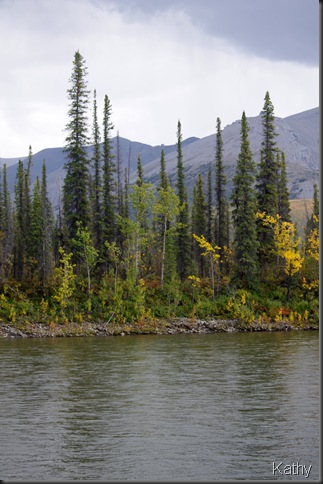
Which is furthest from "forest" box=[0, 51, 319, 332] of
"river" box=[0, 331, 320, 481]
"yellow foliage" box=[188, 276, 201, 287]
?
"river" box=[0, 331, 320, 481]

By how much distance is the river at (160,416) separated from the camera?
45.9 ft

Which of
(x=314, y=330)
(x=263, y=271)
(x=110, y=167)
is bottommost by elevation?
(x=314, y=330)

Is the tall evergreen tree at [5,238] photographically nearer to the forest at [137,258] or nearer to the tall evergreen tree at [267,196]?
the forest at [137,258]

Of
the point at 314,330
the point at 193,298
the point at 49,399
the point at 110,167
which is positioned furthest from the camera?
the point at 110,167

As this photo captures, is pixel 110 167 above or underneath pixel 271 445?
above

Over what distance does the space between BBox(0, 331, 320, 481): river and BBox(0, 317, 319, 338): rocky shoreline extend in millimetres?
15977

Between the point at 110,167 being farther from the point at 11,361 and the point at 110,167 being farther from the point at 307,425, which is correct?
the point at 307,425

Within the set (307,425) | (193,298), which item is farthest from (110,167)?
(307,425)

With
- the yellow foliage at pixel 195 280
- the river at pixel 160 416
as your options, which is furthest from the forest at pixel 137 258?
the river at pixel 160 416

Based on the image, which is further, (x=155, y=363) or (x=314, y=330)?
(x=314, y=330)

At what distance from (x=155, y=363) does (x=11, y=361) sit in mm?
7379

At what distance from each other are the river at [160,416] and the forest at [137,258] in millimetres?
21407

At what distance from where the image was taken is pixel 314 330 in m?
54.1

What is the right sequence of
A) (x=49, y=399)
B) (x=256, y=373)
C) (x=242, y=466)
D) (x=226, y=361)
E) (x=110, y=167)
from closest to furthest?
1. (x=242, y=466)
2. (x=49, y=399)
3. (x=256, y=373)
4. (x=226, y=361)
5. (x=110, y=167)
